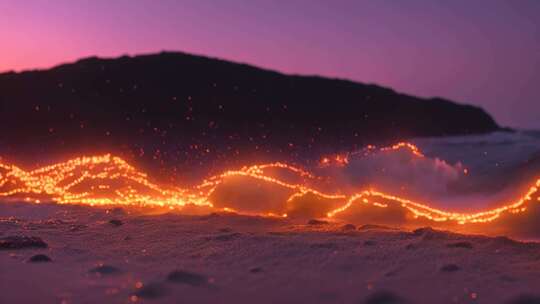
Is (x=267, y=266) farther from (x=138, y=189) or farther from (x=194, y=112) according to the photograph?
(x=194, y=112)

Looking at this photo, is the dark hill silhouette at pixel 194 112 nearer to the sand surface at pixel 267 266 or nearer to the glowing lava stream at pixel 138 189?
the glowing lava stream at pixel 138 189

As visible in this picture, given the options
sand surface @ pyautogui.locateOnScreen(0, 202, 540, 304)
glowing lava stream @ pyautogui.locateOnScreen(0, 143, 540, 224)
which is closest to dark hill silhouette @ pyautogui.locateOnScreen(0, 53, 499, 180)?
glowing lava stream @ pyautogui.locateOnScreen(0, 143, 540, 224)

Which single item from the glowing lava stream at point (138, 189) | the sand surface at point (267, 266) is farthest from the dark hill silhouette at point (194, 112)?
the sand surface at point (267, 266)

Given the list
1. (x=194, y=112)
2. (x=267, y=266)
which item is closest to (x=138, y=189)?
(x=267, y=266)

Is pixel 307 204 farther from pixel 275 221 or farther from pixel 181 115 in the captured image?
pixel 181 115

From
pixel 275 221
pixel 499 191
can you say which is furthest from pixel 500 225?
pixel 499 191
